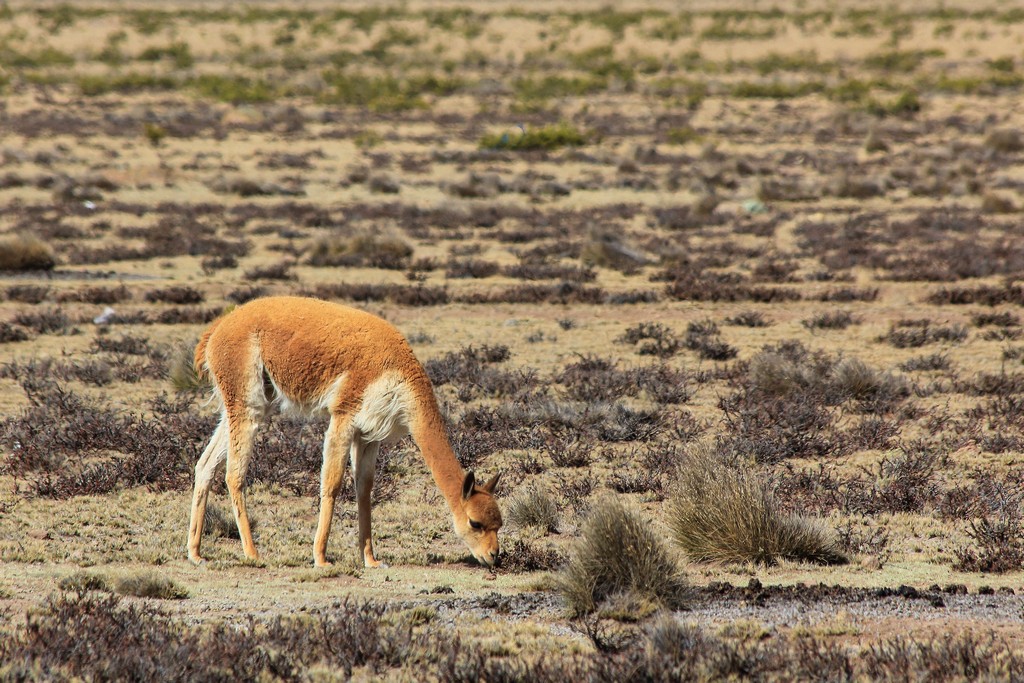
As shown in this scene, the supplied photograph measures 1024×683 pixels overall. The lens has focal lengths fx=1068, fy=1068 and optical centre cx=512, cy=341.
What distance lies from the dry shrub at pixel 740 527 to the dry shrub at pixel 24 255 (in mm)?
14974

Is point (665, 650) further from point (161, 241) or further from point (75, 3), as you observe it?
point (75, 3)

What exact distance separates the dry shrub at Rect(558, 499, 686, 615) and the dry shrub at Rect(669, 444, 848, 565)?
0.95 m

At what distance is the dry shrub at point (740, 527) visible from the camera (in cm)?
656

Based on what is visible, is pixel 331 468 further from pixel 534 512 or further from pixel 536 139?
pixel 536 139

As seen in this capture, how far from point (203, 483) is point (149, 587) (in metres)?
0.98

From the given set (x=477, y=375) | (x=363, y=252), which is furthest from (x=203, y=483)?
(x=363, y=252)

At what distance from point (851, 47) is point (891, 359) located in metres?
64.6

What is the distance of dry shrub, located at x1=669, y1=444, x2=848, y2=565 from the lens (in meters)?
6.56

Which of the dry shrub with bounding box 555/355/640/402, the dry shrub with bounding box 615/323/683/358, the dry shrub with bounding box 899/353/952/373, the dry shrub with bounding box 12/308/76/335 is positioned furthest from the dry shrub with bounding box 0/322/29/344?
the dry shrub with bounding box 899/353/952/373

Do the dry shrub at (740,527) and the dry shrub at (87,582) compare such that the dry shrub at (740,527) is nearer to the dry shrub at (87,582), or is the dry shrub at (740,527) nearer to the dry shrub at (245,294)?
the dry shrub at (87,582)

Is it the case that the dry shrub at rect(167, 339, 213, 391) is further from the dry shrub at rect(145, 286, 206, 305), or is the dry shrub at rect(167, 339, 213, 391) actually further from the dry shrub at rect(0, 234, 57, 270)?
the dry shrub at rect(0, 234, 57, 270)

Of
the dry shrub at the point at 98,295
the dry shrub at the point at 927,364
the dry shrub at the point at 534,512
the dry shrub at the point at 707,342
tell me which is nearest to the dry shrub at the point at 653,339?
the dry shrub at the point at 707,342

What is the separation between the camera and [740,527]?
6598 mm

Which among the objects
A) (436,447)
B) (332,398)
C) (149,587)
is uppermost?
(332,398)
